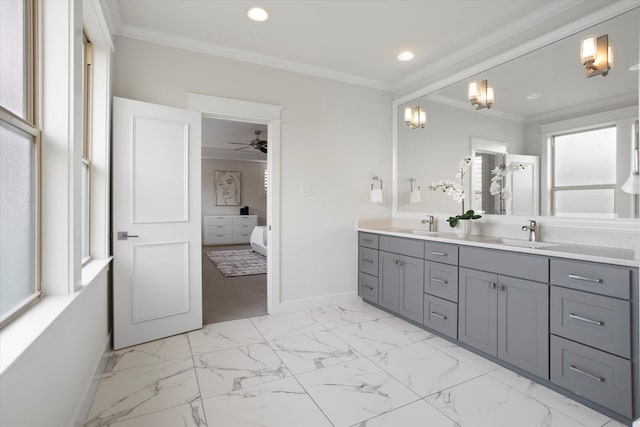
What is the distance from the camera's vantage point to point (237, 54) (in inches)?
121

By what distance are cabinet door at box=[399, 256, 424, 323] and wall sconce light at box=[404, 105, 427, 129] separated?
4.98 feet

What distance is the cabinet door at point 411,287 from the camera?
2.90m

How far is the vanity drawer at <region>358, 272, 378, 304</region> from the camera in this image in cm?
346

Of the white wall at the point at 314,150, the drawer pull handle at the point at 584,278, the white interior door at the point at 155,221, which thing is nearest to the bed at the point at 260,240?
the white wall at the point at 314,150

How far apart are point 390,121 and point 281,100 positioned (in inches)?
54.6

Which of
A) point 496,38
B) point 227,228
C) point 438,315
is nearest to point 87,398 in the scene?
point 438,315

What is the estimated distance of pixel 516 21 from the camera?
2531mm

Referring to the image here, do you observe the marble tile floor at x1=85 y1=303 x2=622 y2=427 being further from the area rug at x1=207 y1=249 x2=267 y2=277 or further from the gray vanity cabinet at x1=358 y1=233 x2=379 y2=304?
the area rug at x1=207 y1=249 x2=267 y2=277

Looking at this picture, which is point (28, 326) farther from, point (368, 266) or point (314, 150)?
point (368, 266)

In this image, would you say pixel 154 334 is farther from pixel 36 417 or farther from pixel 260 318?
pixel 36 417

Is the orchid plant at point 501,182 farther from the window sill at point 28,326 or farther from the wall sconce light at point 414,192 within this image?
the window sill at point 28,326

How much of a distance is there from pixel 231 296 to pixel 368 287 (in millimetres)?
1649

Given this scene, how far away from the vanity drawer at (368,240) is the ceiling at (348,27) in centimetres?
178

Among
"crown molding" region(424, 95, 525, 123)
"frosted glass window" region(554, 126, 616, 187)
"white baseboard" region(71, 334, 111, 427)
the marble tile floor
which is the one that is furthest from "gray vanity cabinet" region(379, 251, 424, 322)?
"white baseboard" region(71, 334, 111, 427)
